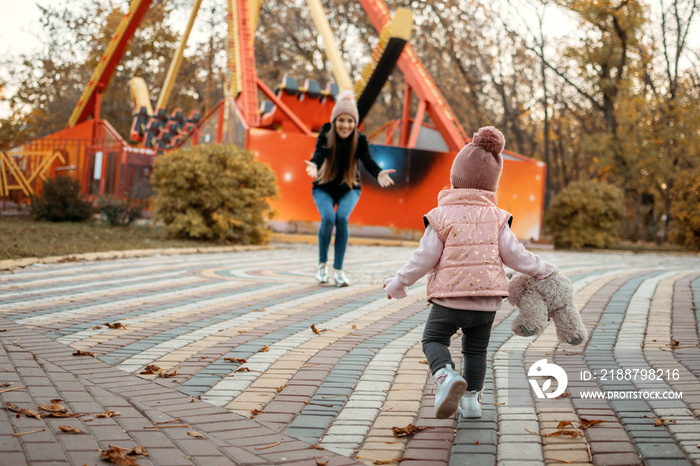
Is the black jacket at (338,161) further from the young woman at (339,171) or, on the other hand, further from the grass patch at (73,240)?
the grass patch at (73,240)

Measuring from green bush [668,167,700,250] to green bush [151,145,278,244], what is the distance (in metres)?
11.8

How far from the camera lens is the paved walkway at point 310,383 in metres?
2.81

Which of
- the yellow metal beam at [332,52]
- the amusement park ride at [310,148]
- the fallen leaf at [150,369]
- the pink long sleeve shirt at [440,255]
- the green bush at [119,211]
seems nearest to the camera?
the pink long sleeve shirt at [440,255]

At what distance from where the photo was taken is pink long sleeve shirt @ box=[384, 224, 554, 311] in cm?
A: 321

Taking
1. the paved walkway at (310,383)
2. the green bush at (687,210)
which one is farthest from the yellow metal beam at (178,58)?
the paved walkway at (310,383)

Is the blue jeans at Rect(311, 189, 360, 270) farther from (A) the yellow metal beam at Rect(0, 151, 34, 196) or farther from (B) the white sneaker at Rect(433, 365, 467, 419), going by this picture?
(A) the yellow metal beam at Rect(0, 151, 34, 196)

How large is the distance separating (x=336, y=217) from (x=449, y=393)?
476 centimetres

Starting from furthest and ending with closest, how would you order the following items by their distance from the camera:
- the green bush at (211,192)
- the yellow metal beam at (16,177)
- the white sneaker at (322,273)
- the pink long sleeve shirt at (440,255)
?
the yellow metal beam at (16,177)
the green bush at (211,192)
the white sneaker at (322,273)
the pink long sleeve shirt at (440,255)

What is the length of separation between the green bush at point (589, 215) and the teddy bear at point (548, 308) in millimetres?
16886

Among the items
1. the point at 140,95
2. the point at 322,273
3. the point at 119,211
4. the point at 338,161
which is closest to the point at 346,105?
the point at 338,161

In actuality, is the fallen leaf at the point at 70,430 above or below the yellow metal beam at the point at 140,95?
below

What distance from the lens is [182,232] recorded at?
524 inches

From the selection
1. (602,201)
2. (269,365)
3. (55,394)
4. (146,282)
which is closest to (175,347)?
(269,365)

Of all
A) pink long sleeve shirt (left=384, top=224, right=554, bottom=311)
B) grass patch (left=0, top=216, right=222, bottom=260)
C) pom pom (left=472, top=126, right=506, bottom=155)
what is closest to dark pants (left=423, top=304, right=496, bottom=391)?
pink long sleeve shirt (left=384, top=224, right=554, bottom=311)
